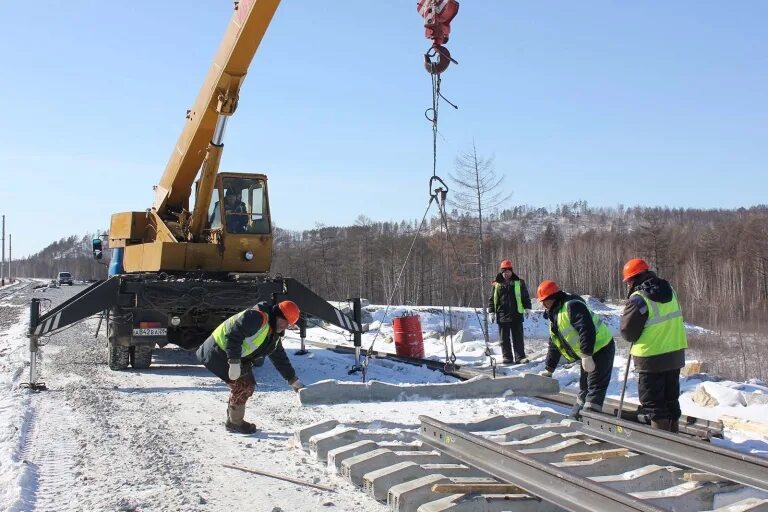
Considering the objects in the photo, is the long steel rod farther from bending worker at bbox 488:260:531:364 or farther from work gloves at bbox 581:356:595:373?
bending worker at bbox 488:260:531:364

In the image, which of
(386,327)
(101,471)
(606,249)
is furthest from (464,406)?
(606,249)

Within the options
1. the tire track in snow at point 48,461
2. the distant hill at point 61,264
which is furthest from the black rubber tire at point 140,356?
the distant hill at point 61,264

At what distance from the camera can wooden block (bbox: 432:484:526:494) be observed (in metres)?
4.56

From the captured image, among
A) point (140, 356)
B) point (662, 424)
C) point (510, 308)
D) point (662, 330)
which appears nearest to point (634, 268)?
point (662, 330)

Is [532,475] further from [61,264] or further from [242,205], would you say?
[61,264]

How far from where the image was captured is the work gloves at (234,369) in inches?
258

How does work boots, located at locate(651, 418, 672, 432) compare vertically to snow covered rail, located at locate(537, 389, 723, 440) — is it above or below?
above

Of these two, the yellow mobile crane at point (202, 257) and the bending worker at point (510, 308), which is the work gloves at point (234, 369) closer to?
the yellow mobile crane at point (202, 257)

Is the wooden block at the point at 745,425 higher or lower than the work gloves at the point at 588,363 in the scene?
lower

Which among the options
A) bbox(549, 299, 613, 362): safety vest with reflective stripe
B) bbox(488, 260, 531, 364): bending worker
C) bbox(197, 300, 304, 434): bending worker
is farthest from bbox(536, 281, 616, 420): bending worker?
bbox(488, 260, 531, 364): bending worker

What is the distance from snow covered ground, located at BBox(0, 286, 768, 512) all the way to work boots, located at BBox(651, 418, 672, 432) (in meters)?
0.77

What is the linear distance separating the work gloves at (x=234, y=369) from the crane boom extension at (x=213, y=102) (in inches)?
207

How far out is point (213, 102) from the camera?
10969 mm

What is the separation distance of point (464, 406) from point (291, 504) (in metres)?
3.87
